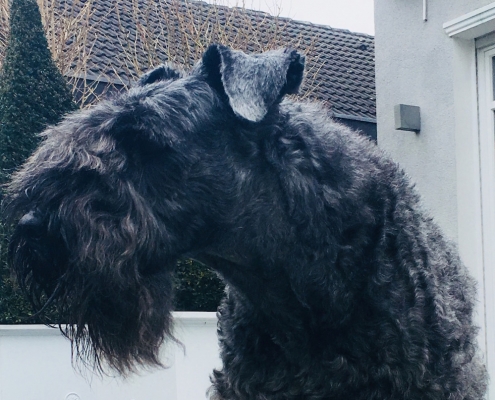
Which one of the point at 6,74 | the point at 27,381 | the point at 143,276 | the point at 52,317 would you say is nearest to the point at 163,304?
the point at 143,276

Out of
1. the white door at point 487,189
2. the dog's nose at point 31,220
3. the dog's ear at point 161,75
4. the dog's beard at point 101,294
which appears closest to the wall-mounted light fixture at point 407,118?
the white door at point 487,189

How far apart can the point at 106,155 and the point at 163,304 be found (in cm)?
65

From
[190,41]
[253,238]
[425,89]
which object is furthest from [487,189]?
[190,41]

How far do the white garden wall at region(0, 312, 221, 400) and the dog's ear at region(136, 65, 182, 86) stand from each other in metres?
1.94

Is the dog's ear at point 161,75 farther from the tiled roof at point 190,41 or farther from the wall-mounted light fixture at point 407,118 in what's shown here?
the tiled roof at point 190,41

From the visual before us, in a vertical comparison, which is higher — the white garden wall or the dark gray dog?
the dark gray dog

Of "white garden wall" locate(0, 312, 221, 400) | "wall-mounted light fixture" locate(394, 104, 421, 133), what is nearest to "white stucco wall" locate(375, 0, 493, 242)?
"wall-mounted light fixture" locate(394, 104, 421, 133)

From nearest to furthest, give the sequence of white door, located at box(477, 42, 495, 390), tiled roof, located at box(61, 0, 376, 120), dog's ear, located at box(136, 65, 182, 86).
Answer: dog's ear, located at box(136, 65, 182, 86) → white door, located at box(477, 42, 495, 390) → tiled roof, located at box(61, 0, 376, 120)

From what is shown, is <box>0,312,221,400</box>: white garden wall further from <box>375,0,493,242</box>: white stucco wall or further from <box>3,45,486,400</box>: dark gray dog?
<box>375,0,493,242</box>: white stucco wall

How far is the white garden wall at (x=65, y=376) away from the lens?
14.1 ft

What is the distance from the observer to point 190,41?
11.6 m

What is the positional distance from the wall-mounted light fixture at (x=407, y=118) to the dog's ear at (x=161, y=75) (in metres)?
4.37

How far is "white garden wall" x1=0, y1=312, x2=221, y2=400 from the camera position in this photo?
14.1 feet

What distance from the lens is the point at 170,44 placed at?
11336 mm
